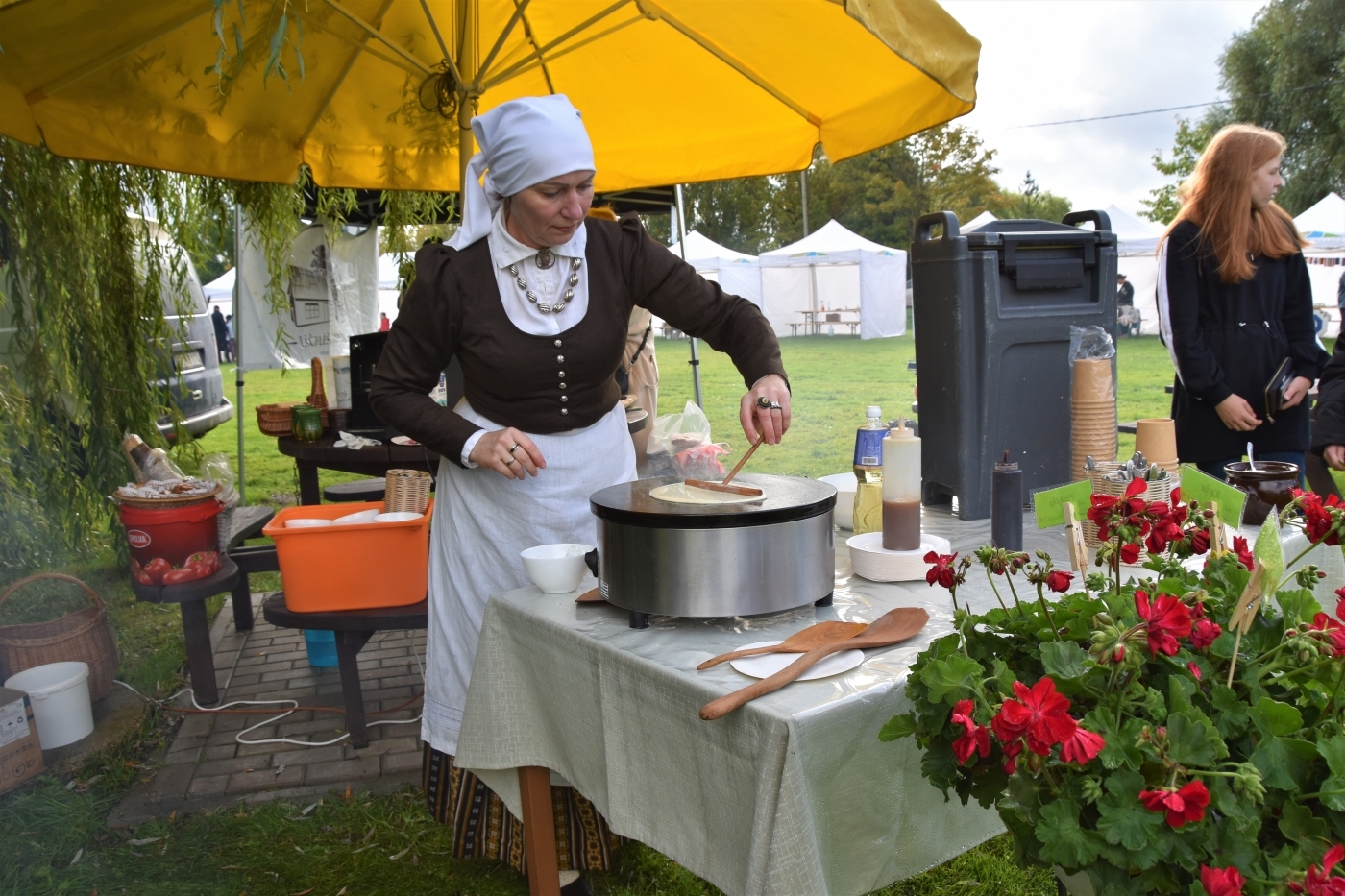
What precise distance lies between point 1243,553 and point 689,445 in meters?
4.11

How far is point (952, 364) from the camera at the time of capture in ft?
8.18

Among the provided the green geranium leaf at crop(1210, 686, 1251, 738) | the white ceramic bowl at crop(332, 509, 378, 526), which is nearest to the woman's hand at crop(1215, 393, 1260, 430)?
the green geranium leaf at crop(1210, 686, 1251, 738)

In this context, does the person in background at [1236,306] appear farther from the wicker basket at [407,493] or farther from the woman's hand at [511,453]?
the wicker basket at [407,493]

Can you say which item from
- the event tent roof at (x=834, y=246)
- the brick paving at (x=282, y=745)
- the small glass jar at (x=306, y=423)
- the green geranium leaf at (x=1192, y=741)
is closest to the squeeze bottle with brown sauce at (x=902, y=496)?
the green geranium leaf at (x=1192, y=741)

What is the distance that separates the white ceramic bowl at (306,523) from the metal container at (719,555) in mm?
1945

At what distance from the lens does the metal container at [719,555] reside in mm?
1580

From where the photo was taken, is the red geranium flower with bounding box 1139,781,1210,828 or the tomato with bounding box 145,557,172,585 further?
the tomato with bounding box 145,557,172,585

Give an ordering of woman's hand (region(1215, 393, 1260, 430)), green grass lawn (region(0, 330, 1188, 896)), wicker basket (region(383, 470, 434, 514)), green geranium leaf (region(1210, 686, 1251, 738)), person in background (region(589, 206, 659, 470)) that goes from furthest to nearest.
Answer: person in background (region(589, 206, 659, 470)) → wicker basket (region(383, 470, 434, 514)) → woman's hand (region(1215, 393, 1260, 430)) → green grass lawn (region(0, 330, 1188, 896)) → green geranium leaf (region(1210, 686, 1251, 738))

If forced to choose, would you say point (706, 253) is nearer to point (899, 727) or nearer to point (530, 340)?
point (530, 340)

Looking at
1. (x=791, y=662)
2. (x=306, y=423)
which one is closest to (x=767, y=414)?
(x=791, y=662)

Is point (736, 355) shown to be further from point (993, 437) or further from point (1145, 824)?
point (1145, 824)

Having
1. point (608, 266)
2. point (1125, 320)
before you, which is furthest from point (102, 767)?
point (1125, 320)

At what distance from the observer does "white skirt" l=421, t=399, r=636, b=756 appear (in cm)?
235

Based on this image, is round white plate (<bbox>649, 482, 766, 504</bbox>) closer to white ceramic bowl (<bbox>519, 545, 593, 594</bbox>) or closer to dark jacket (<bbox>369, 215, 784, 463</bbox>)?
white ceramic bowl (<bbox>519, 545, 593, 594</bbox>)
